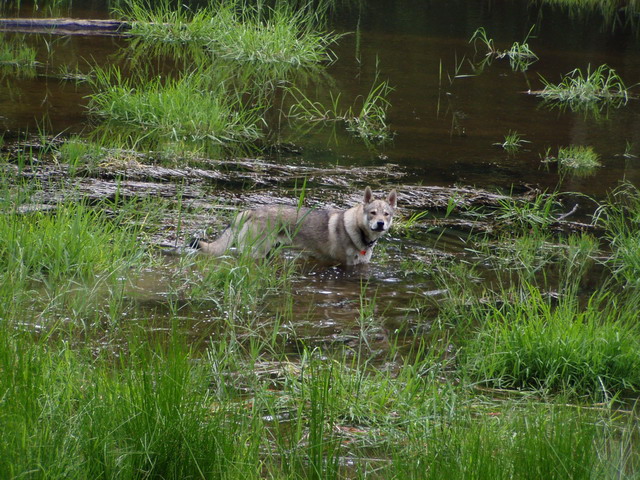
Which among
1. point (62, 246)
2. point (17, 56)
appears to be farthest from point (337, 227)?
point (17, 56)

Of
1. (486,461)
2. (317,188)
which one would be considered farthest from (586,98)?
(486,461)

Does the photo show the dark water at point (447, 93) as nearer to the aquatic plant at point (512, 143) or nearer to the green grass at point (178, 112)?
the aquatic plant at point (512, 143)

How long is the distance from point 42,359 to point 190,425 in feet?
2.42

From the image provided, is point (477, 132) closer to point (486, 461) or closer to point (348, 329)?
point (348, 329)

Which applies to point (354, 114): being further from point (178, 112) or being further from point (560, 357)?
point (560, 357)

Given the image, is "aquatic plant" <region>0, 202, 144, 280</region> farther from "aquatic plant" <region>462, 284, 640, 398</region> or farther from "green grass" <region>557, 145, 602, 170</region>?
"green grass" <region>557, 145, 602, 170</region>

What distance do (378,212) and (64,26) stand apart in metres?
8.99

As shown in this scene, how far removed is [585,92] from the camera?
1345 centimetres

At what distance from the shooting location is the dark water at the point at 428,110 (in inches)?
279

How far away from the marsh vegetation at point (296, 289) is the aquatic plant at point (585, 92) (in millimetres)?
78

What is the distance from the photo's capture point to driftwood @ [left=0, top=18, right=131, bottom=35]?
1404 centimetres

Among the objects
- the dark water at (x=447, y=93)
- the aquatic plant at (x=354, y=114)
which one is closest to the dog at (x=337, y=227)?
the dark water at (x=447, y=93)

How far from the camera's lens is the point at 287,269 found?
22.2ft

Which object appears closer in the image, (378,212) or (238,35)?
(378,212)
